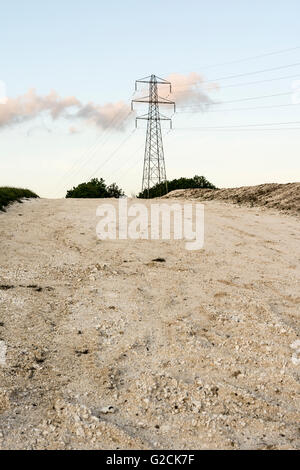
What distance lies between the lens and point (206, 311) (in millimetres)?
7039

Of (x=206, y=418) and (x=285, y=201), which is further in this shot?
(x=285, y=201)

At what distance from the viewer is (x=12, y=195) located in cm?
1777

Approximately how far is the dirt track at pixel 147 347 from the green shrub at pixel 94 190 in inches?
1039

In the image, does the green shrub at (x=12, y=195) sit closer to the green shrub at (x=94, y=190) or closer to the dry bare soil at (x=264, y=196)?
the dry bare soil at (x=264, y=196)

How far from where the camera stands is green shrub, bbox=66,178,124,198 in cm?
3692

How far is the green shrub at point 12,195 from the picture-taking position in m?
16.2

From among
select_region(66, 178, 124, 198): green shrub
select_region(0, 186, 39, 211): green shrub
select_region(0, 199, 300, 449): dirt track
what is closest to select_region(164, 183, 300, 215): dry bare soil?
select_region(0, 199, 300, 449): dirt track

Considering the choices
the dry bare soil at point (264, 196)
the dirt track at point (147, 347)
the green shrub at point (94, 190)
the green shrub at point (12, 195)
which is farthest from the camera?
the green shrub at point (94, 190)

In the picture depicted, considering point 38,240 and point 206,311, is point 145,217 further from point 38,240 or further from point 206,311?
point 206,311

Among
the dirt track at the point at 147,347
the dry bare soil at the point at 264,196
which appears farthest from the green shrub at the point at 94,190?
the dirt track at the point at 147,347

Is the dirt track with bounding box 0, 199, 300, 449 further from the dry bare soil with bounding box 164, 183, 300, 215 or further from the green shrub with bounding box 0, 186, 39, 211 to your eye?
the dry bare soil with bounding box 164, 183, 300, 215

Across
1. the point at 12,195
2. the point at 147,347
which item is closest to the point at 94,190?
the point at 12,195
